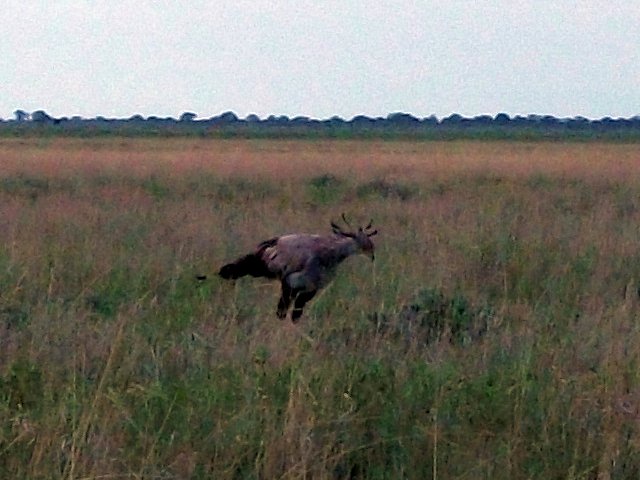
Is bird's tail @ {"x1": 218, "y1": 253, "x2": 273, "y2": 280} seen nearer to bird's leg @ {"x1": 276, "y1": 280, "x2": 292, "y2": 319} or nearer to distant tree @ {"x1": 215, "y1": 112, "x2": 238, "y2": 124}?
bird's leg @ {"x1": 276, "y1": 280, "x2": 292, "y2": 319}

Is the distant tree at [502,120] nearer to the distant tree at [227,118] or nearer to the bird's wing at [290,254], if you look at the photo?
the distant tree at [227,118]

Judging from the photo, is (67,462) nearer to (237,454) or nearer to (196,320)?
(237,454)

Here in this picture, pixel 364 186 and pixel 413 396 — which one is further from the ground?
pixel 413 396

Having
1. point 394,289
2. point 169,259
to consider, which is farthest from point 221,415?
point 169,259

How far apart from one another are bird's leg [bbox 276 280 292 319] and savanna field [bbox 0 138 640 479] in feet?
0.32

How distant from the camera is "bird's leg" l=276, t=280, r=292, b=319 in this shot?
5473 mm

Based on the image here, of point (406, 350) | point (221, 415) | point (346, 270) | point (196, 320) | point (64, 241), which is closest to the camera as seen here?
point (221, 415)

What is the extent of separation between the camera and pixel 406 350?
Answer: 4922mm

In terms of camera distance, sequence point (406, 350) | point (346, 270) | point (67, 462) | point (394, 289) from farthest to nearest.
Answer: point (346, 270)
point (394, 289)
point (406, 350)
point (67, 462)

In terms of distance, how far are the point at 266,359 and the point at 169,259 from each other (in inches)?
144

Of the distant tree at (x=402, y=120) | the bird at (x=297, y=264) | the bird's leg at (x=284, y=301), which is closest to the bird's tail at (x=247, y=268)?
the bird at (x=297, y=264)

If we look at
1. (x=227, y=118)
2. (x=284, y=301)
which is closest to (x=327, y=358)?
(x=284, y=301)

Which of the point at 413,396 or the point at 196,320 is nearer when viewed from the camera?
the point at 413,396

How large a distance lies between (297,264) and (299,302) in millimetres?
221
